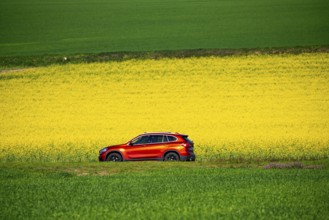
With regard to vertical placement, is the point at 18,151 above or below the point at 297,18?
below

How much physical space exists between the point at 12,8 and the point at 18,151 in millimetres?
51986

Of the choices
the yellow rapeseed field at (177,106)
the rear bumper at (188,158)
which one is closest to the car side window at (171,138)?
the rear bumper at (188,158)

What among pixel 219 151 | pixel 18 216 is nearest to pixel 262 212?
pixel 18 216

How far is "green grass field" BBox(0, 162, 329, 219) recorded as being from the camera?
738 inches

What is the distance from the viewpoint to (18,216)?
19.0 m

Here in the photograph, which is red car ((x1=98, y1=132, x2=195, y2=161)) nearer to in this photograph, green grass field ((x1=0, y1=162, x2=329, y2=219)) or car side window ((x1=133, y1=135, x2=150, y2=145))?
car side window ((x1=133, y1=135, x2=150, y2=145))

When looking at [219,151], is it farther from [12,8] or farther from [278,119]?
[12,8]

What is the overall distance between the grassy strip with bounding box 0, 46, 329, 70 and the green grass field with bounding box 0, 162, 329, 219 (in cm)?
2477

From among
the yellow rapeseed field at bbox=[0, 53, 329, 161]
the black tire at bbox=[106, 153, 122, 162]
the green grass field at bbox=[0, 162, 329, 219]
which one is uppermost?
the yellow rapeseed field at bbox=[0, 53, 329, 161]

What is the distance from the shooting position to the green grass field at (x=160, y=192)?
18.8 m

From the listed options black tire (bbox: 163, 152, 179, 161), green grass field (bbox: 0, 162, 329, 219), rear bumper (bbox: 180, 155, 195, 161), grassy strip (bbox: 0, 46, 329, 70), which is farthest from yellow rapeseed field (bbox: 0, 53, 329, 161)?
green grass field (bbox: 0, 162, 329, 219)

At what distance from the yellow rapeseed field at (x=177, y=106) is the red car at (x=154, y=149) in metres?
1.46

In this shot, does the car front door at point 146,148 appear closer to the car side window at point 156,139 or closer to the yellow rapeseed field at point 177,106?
the car side window at point 156,139

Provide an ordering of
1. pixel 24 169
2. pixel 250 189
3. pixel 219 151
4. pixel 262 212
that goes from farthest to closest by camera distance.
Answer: pixel 219 151 → pixel 24 169 → pixel 250 189 → pixel 262 212
